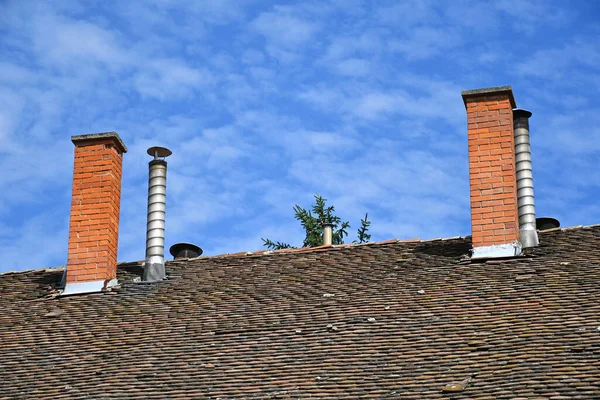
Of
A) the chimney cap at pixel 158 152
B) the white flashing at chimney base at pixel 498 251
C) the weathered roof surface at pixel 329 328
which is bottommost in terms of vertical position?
the weathered roof surface at pixel 329 328

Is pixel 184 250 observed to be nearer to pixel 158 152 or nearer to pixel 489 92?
pixel 158 152

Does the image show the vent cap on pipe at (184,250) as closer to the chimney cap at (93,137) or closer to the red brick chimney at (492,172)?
the chimney cap at (93,137)

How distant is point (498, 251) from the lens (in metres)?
16.6

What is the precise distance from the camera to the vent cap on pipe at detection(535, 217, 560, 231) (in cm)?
1839

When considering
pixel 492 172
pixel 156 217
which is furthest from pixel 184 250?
pixel 492 172

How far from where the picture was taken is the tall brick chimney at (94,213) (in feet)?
58.7

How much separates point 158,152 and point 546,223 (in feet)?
20.5

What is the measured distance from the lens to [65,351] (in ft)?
50.9

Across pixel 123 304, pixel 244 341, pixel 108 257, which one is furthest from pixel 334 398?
pixel 108 257

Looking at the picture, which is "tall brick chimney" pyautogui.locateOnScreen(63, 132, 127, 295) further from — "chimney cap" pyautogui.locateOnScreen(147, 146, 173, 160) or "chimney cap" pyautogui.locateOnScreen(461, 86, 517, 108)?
"chimney cap" pyautogui.locateOnScreen(461, 86, 517, 108)

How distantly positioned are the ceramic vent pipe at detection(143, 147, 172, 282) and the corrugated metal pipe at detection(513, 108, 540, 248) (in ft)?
17.9

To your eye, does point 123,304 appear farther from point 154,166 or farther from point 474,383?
point 474,383

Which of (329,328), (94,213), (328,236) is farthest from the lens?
(328,236)

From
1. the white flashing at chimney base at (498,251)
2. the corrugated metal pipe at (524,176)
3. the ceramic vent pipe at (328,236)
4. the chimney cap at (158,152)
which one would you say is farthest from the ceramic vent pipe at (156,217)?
the corrugated metal pipe at (524,176)
